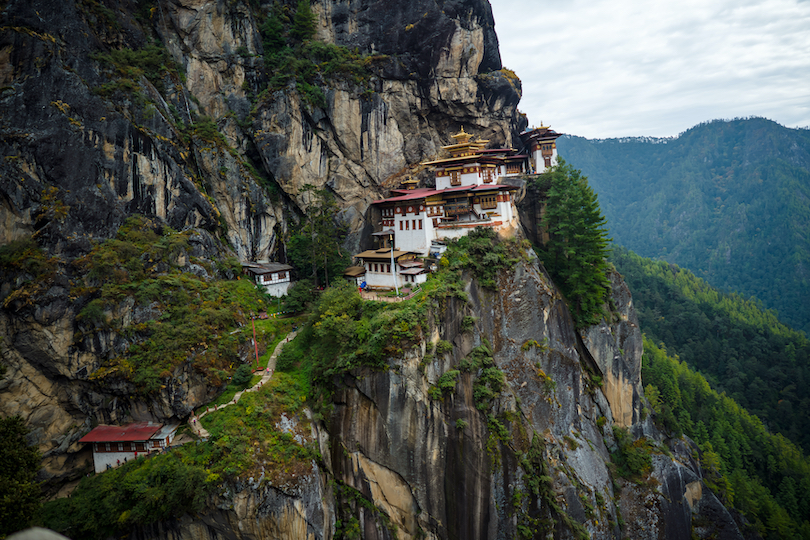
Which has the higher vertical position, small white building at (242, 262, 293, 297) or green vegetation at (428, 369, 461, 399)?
small white building at (242, 262, 293, 297)

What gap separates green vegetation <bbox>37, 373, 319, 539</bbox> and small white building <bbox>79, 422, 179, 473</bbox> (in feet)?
2.69

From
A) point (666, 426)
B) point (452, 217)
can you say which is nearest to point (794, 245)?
point (666, 426)

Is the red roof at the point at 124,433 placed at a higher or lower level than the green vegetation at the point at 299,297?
lower

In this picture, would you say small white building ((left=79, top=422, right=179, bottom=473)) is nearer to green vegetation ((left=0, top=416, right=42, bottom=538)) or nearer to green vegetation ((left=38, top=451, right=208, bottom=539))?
green vegetation ((left=38, top=451, right=208, bottom=539))

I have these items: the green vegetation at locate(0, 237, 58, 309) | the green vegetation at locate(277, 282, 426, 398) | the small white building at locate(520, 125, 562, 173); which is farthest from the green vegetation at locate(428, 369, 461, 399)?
the small white building at locate(520, 125, 562, 173)

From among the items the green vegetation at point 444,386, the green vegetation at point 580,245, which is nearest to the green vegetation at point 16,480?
the green vegetation at point 444,386

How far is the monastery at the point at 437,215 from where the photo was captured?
34.3 meters

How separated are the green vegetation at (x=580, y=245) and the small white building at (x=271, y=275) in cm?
2454

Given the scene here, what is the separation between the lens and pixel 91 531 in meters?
20.2

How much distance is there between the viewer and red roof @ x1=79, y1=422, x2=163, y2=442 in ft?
75.8

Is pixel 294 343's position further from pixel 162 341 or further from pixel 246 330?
pixel 162 341

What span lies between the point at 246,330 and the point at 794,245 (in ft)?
591

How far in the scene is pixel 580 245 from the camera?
120ft

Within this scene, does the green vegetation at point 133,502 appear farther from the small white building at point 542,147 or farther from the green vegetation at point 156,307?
the small white building at point 542,147
